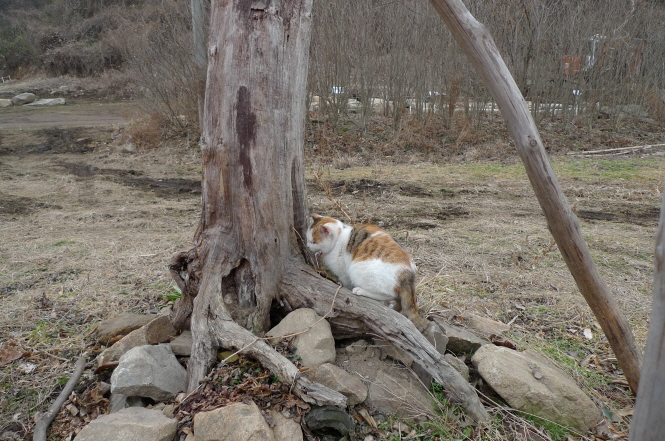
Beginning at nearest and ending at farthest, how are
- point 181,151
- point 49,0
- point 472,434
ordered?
point 472,434
point 181,151
point 49,0

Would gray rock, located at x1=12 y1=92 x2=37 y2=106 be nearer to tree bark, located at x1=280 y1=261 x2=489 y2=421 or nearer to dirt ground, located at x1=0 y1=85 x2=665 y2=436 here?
dirt ground, located at x1=0 y1=85 x2=665 y2=436

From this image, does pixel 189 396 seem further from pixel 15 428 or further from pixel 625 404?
pixel 625 404

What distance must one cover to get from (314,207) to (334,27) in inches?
248

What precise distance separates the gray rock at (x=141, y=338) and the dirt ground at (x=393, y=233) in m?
0.31

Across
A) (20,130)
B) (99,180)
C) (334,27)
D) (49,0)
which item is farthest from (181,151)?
(49,0)

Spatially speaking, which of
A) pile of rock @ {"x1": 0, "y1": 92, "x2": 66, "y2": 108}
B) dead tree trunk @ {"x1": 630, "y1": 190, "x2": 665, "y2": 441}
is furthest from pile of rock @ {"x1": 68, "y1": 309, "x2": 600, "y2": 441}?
pile of rock @ {"x1": 0, "y1": 92, "x2": 66, "y2": 108}

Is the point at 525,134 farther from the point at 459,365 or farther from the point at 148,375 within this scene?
the point at 148,375

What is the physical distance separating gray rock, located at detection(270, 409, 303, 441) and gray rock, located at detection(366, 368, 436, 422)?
1.64ft

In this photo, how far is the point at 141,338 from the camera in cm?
344

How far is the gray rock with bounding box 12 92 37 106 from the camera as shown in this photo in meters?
22.0

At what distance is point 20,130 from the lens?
15.2 metres

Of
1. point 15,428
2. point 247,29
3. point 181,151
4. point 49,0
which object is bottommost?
point 15,428

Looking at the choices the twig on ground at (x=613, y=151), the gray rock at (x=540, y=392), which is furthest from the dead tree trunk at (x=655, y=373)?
the twig on ground at (x=613, y=151)

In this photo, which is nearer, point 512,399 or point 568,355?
point 512,399
